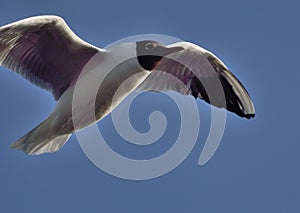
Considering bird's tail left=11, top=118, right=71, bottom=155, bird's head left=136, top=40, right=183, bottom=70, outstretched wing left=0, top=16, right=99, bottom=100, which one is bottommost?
bird's tail left=11, top=118, right=71, bottom=155

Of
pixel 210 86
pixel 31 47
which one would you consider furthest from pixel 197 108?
pixel 31 47

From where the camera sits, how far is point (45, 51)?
10.2 metres

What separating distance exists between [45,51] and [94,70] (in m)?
0.64

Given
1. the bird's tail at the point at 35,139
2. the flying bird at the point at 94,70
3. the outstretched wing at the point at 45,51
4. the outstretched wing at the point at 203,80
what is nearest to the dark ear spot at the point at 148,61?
the flying bird at the point at 94,70

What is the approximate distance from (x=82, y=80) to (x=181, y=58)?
1.14 meters

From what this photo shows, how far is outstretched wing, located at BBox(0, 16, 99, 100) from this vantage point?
9719 mm

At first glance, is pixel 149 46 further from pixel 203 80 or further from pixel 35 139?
pixel 35 139

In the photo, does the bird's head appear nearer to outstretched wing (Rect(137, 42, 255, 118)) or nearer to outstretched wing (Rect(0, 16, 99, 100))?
outstretched wing (Rect(137, 42, 255, 118))

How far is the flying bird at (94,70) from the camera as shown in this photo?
9.76 meters

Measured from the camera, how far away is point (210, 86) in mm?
10367

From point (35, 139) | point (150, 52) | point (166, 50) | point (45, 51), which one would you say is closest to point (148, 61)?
point (150, 52)

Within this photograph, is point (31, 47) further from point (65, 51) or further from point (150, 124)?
point (150, 124)

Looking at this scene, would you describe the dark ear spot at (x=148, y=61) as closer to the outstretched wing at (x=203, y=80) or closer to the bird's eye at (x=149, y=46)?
the bird's eye at (x=149, y=46)

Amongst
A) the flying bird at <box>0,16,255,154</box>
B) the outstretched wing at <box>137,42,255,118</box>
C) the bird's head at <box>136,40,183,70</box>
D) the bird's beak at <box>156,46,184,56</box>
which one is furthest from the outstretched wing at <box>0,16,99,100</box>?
the outstretched wing at <box>137,42,255,118</box>
